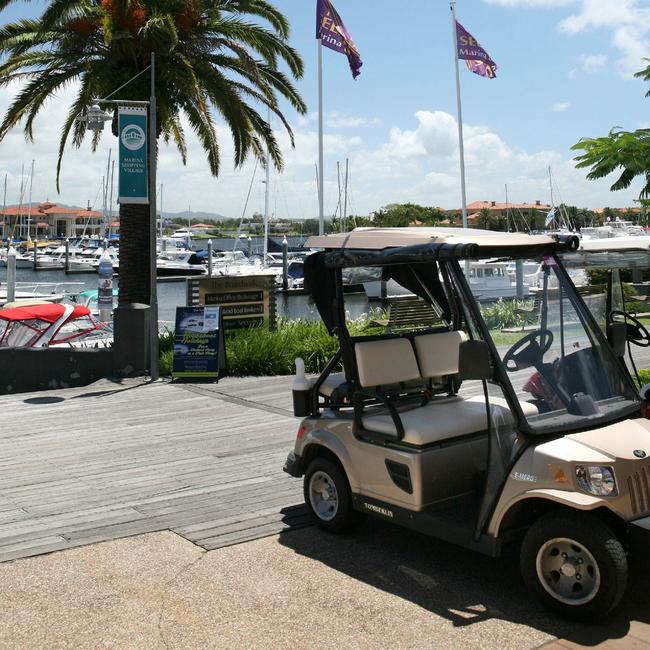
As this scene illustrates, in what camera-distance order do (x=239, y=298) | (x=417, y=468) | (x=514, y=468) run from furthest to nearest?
(x=239, y=298)
(x=417, y=468)
(x=514, y=468)

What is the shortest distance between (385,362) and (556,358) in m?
1.26

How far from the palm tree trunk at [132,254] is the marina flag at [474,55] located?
1499 centimetres

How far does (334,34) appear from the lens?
2277 cm

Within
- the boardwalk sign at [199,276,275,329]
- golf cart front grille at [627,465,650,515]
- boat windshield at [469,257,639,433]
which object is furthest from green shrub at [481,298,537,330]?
the boardwalk sign at [199,276,275,329]

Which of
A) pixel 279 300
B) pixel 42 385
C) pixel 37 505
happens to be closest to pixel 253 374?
pixel 42 385

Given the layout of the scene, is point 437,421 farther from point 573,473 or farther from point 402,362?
point 573,473

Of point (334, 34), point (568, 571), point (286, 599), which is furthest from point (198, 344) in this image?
point (334, 34)

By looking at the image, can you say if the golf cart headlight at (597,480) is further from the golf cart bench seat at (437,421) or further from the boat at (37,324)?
the boat at (37,324)

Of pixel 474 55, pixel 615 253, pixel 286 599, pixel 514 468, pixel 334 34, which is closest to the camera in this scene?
pixel 514 468

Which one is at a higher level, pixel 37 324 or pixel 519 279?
pixel 519 279

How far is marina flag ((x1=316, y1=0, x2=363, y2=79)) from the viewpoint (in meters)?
22.5

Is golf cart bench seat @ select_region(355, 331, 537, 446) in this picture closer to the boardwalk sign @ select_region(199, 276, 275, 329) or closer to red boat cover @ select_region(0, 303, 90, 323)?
the boardwalk sign @ select_region(199, 276, 275, 329)

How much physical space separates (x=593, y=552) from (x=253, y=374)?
9.70 meters

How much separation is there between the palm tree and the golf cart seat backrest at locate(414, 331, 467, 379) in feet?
38.0
